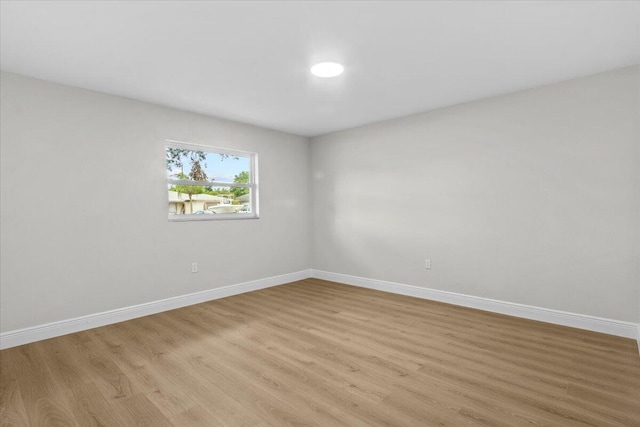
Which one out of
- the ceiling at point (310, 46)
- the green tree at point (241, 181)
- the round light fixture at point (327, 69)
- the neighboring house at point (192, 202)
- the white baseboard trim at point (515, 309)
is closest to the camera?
the ceiling at point (310, 46)

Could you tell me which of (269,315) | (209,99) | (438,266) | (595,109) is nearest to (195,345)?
(269,315)

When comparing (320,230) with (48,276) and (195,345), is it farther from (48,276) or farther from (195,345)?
(48,276)

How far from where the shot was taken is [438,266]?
408cm

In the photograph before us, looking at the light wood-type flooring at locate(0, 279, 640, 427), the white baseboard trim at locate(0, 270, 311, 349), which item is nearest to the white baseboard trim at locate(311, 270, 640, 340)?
the light wood-type flooring at locate(0, 279, 640, 427)

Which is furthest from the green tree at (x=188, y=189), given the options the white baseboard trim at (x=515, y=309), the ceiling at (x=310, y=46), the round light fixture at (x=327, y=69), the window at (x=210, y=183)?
the white baseboard trim at (x=515, y=309)

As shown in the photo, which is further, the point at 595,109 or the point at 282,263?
the point at 282,263

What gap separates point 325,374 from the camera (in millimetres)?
2277

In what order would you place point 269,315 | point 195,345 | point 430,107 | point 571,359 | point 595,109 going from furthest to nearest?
point 430,107 < point 269,315 < point 595,109 < point 195,345 < point 571,359

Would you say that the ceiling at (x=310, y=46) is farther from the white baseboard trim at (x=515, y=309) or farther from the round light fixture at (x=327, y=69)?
the white baseboard trim at (x=515, y=309)

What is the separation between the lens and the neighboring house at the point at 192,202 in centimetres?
400

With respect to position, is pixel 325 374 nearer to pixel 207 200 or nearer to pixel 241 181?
pixel 207 200

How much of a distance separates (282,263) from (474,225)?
9.40ft

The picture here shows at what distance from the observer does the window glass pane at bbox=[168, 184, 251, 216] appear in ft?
13.3

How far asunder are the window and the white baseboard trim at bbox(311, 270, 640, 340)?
82.8 inches
